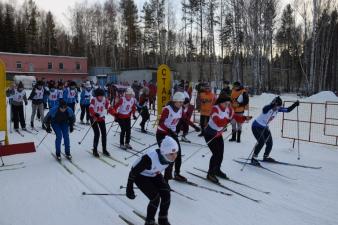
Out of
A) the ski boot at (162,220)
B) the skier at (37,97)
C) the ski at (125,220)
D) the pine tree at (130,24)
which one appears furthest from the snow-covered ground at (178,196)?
the pine tree at (130,24)

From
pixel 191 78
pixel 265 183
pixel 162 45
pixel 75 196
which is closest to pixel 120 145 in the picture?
pixel 75 196

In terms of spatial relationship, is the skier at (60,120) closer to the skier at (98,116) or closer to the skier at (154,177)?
the skier at (98,116)

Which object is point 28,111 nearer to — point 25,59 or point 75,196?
point 75,196

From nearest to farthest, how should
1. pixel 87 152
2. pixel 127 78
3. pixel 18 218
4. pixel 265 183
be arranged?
pixel 18 218 < pixel 265 183 < pixel 87 152 < pixel 127 78

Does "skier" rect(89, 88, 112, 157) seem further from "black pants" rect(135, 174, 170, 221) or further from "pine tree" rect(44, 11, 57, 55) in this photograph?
"pine tree" rect(44, 11, 57, 55)

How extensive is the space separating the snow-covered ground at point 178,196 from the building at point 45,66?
143 ft

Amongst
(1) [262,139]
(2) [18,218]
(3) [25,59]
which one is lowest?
(2) [18,218]

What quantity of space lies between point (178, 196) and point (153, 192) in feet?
5.61

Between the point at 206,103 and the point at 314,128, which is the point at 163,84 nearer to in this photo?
the point at 206,103

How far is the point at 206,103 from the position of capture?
11.2 m

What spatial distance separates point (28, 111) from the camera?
808 inches

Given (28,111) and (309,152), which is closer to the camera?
(309,152)

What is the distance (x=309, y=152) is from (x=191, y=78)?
45.7 metres

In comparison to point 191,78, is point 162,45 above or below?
above
